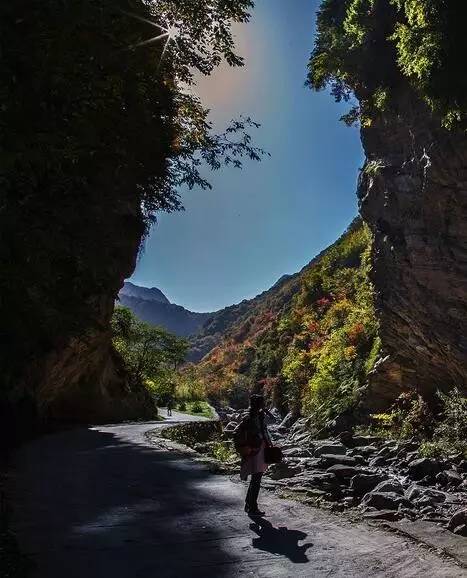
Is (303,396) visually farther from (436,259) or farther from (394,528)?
(394,528)

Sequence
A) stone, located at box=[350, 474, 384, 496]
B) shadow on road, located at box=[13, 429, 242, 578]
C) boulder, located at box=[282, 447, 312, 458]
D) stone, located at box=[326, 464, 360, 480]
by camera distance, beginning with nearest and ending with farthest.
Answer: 1. shadow on road, located at box=[13, 429, 242, 578]
2. stone, located at box=[350, 474, 384, 496]
3. stone, located at box=[326, 464, 360, 480]
4. boulder, located at box=[282, 447, 312, 458]

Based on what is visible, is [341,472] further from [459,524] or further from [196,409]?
[196,409]

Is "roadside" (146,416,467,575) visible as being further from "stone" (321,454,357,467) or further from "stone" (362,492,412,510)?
"stone" (321,454,357,467)

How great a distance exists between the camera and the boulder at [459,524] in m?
5.62

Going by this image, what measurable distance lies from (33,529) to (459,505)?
20.0 ft

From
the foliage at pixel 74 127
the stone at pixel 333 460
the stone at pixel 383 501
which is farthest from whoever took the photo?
the stone at pixel 333 460

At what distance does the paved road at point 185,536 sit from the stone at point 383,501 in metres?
Result: 0.85

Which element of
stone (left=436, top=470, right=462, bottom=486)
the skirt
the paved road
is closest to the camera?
the paved road

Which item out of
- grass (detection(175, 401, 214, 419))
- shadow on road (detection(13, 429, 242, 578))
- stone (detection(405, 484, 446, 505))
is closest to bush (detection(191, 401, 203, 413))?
grass (detection(175, 401, 214, 419))

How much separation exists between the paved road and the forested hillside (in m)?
12.9

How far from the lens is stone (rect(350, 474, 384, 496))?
808 cm

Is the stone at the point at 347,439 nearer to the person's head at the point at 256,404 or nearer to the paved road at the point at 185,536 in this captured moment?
the paved road at the point at 185,536

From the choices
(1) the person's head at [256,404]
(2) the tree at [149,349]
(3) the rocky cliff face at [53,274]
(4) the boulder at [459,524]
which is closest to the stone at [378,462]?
(4) the boulder at [459,524]

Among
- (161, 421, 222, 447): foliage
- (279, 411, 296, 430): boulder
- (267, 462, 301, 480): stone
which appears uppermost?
(267, 462, 301, 480): stone
